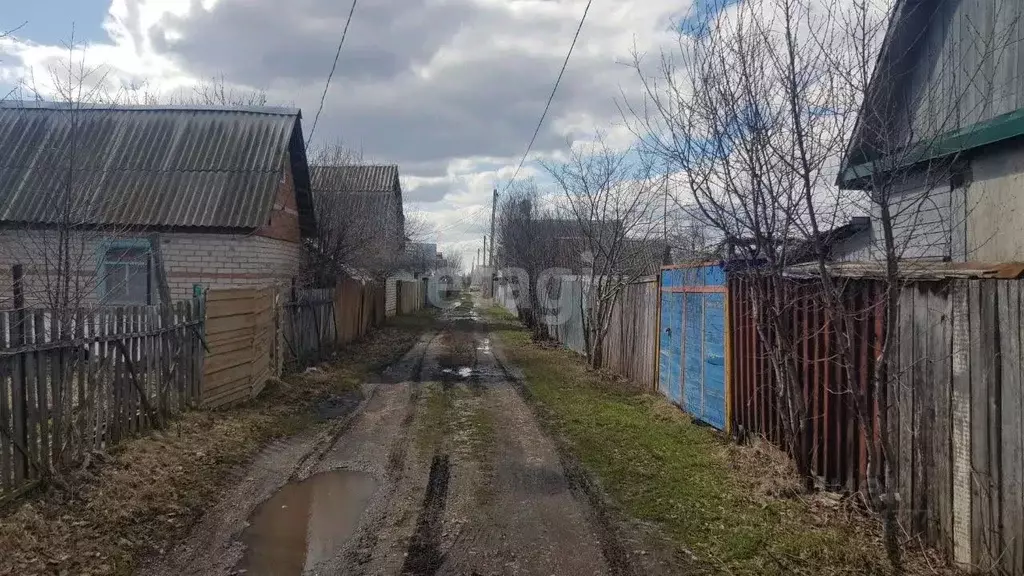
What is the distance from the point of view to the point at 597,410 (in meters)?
9.46

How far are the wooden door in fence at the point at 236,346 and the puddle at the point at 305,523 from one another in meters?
3.24

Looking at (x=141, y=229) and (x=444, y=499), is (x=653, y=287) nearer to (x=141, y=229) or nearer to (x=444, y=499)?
(x=444, y=499)

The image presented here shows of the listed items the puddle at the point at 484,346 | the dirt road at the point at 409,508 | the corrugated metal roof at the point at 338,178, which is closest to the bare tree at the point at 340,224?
the corrugated metal roof at the point at 338,178

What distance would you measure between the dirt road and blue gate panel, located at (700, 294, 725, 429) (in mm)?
2148

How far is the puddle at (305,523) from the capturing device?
14.3ft

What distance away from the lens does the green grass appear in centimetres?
439

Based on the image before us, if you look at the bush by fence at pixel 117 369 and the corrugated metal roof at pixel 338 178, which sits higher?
the corrugated metal roof at pixel 338 178

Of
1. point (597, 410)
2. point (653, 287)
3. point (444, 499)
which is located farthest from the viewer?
point (653, 287)

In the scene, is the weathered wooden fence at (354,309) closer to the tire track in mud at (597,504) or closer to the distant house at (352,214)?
the distant house at (352,214)

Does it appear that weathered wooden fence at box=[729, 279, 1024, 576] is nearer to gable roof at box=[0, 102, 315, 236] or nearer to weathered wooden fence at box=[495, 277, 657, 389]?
Result: weathered wooden fence at box=[495, 277, 657, 389]

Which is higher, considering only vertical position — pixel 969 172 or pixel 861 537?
pixel 969 172

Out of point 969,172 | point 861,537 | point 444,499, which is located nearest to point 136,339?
point 444,499

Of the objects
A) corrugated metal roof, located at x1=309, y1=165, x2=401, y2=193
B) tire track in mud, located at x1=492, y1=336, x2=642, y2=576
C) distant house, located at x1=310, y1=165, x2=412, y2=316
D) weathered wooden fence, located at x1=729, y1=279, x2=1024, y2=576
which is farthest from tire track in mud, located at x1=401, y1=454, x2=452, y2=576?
corrugated metal roof, located at x1=309, y1=165, x2=401, y2=193

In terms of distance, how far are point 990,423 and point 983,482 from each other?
0.35m
